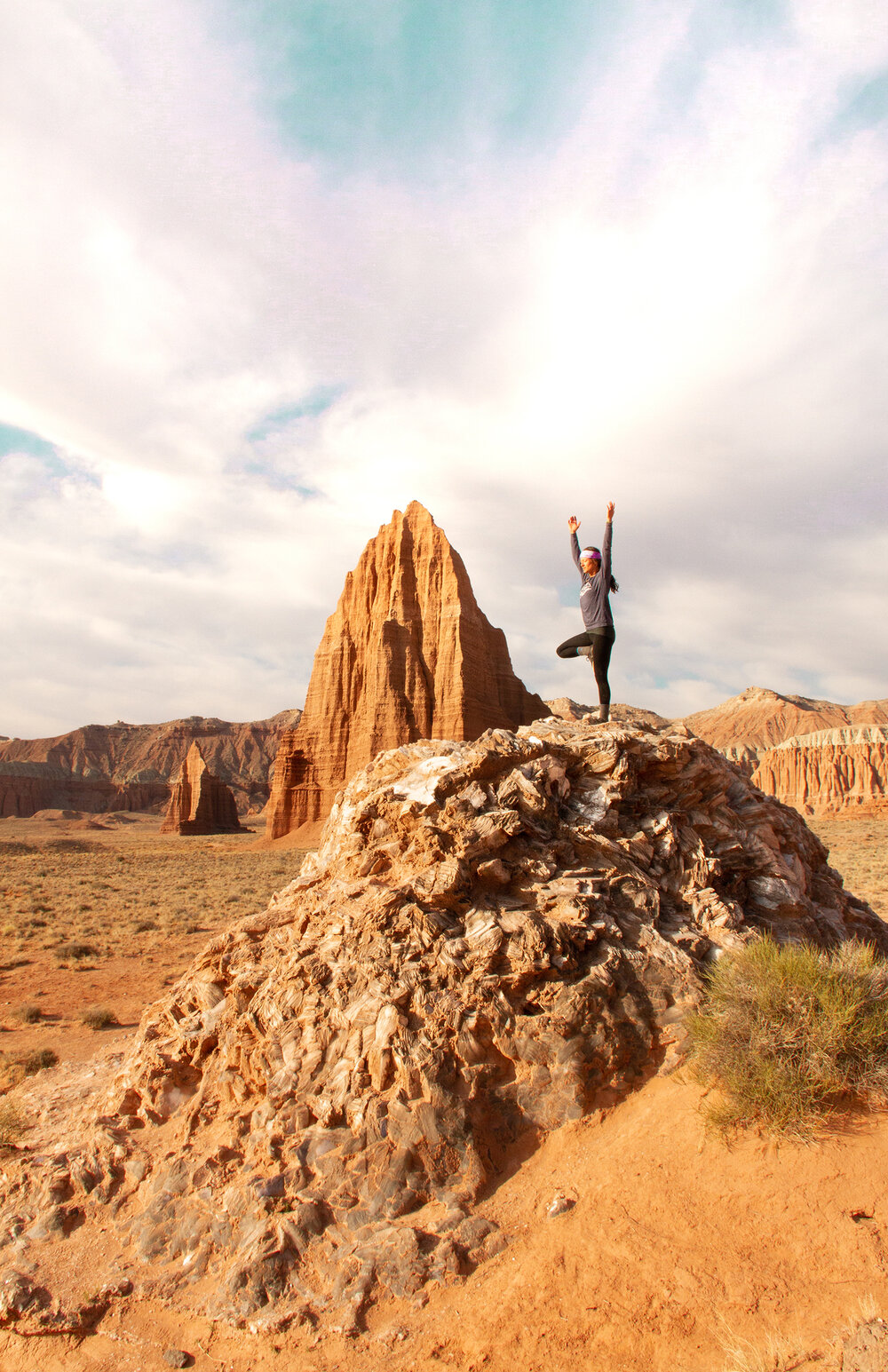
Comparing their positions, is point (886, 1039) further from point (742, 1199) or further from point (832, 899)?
point (832, 899)

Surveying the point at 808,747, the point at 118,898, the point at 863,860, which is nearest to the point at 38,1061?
the point at 118,898

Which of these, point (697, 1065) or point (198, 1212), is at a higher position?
point (697, 1065)

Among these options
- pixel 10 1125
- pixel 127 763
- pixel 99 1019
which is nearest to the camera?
Answer: pixel 10 1125

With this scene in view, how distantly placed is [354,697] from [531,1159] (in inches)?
1909

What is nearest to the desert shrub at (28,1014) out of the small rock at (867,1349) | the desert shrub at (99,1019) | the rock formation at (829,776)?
the desert shrub at (99,1019)

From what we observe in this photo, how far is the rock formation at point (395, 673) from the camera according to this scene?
160ft

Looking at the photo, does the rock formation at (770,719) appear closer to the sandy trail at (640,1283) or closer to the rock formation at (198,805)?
the rock formation at (198,805)

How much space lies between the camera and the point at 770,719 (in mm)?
134000

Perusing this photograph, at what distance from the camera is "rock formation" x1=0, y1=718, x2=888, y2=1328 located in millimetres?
4305

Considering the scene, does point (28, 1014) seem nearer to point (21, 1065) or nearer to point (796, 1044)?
point (21, 1065)

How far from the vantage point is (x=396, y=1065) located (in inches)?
188

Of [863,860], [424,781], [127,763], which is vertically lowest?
[863,860]

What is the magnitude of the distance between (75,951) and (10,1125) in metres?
9.99

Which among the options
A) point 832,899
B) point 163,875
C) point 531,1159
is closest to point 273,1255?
point 531,1159
